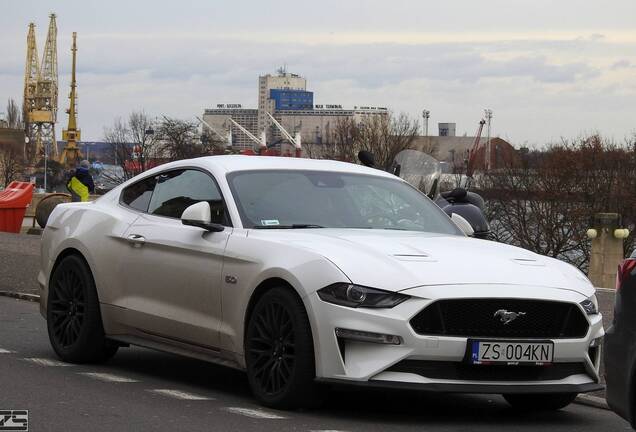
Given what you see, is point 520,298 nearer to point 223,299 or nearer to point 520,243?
point 223,299

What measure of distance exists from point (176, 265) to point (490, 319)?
2.26 meters

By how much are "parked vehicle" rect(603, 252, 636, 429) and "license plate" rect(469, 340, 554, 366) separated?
0.69 m

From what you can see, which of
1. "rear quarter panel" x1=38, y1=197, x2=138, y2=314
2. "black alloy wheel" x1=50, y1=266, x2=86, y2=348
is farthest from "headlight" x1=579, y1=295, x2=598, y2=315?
"black alloy wheel" x1=50, y1=266, x2=86, y2=348

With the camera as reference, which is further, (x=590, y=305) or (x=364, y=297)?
(x=590, y=305)

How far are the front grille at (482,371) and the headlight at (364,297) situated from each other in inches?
12.7

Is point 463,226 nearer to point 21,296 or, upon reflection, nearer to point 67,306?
point 67,306

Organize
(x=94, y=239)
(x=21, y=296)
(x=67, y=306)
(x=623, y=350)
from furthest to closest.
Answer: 1. (x=21, y=296)
2. (x=67, y=306)
3. (x=94, y=239)
4. (x=623, y=350)

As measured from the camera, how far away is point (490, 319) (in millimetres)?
7359

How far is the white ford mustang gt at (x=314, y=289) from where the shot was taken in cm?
729

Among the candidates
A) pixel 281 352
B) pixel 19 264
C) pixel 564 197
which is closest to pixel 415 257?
pixel 281 352

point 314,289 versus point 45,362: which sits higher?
point 314,289

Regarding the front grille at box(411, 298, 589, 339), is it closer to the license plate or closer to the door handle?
the license plate

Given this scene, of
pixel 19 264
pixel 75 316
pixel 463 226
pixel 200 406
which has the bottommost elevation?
pixel 19 264

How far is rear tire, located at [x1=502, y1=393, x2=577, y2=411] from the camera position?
818 cm
